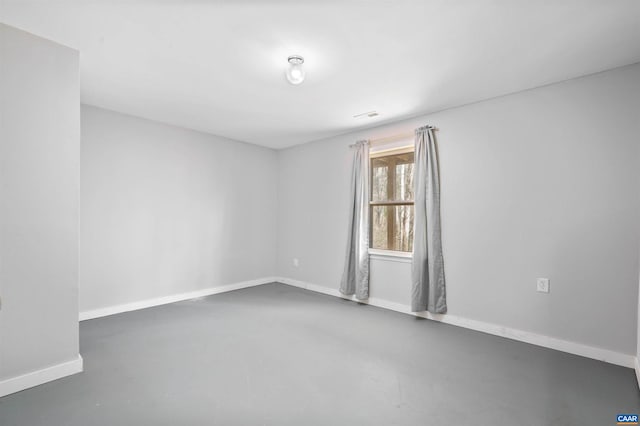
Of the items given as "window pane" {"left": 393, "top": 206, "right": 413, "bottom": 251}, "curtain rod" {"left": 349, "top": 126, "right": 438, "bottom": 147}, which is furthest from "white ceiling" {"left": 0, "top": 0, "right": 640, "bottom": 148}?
"window pane" {"left": 393, "top": 206, "right": 413, "bottom": 251}

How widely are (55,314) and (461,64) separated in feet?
11.7

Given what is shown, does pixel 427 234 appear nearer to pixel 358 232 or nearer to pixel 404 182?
pixel 404 182

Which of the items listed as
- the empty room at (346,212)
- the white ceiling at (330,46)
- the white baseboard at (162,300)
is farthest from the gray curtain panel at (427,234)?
the white baseboard at (162,300)

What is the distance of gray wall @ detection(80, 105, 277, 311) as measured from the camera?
11.5 ft

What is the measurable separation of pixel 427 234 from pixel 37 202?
138 inches

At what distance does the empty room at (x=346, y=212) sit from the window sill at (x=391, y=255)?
0.04m

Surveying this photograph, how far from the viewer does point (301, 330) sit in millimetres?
3162

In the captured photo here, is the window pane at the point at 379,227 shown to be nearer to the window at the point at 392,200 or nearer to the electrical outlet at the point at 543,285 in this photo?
the window at the point at 392,200

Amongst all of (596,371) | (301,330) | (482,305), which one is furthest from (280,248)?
(596,371)

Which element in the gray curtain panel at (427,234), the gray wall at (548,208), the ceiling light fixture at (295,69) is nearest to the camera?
the ceiling light fixture at (295,69)

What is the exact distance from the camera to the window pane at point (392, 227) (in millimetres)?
3951

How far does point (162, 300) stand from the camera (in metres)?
4.01

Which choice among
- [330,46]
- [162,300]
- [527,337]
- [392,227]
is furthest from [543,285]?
[162,300]

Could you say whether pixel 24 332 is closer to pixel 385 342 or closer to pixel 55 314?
pixel 55 314
